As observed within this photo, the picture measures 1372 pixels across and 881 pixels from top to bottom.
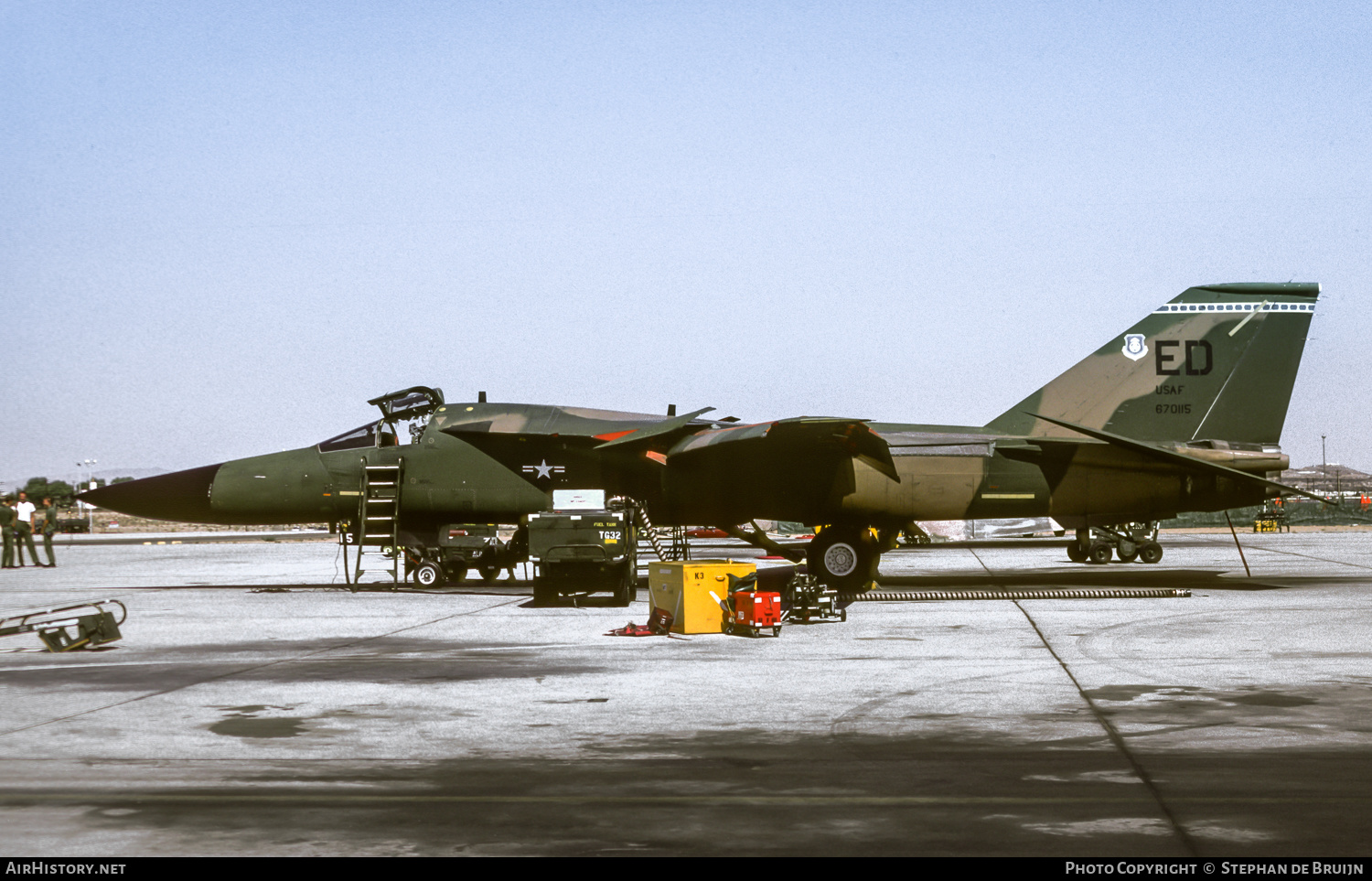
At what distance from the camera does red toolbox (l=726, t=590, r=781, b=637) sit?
12.3 m

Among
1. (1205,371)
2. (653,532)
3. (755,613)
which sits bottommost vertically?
(755,613)

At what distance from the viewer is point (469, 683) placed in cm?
912

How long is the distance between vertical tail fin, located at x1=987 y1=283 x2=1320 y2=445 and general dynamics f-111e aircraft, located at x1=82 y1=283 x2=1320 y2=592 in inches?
1.2

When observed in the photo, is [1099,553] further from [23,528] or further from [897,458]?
[23,528]

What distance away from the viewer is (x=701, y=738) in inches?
272

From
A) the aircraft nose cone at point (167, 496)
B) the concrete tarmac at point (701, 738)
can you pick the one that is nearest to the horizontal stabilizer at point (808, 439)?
the concrete tarmac at point (701, 738)

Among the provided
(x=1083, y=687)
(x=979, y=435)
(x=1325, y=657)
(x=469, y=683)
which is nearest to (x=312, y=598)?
(x=469, y=683)

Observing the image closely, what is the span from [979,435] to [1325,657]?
28.4ft

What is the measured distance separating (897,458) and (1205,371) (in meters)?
5.40

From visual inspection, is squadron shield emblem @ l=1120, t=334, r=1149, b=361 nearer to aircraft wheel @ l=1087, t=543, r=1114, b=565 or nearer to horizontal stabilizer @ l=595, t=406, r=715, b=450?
horizontal stabilizer @ l=595, t=406, r=715, b=450

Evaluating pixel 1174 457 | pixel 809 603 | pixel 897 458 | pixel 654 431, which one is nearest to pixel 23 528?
pixel 654 431

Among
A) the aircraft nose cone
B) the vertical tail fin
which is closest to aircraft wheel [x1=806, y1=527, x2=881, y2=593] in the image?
the vertical tail fin

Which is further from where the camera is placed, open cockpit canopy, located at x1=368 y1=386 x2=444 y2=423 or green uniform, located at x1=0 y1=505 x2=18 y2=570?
green uniform, located at x1=0 y1=505 x2=18 y2=570

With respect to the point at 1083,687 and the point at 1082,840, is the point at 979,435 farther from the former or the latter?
the point at 1082,840
